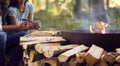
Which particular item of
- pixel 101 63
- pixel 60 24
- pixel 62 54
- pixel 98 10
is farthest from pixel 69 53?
pixel 60 24

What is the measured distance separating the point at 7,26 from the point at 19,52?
1.19 feet

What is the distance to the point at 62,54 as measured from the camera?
2727 mm

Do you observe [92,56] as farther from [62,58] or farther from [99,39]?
[99,39]

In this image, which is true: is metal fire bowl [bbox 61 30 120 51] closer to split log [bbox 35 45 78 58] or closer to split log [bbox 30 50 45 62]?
split log [bbox 35 45 78 58]

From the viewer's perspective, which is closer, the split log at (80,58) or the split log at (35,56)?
the split log at (80,58)

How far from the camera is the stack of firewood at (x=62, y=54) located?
8.67ft

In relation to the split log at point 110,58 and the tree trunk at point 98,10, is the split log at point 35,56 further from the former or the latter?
the tree trunk at point 98,10

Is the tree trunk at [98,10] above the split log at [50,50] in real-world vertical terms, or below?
above

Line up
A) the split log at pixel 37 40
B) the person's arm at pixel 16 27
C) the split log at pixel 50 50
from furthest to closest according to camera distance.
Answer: the person's arm at pixel 16 27 → the split log at pixel 37 40 → the split log at pixel 50 50

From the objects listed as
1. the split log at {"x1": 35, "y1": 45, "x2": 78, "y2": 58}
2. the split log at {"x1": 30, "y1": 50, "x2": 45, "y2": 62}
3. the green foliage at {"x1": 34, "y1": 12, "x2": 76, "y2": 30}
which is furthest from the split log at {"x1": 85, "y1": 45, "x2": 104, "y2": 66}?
the green foliage at {"x1": 34, "y1": 12, "x2": 76, "y2": 30}

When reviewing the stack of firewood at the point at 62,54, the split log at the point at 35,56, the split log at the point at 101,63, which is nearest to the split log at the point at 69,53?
the stack of firewood at the point at 62,54

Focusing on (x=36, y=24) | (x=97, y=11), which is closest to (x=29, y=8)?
(x=36, y=24)

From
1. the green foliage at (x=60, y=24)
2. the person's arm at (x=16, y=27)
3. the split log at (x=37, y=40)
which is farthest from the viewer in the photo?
the green foliage at (x=60, y=24)

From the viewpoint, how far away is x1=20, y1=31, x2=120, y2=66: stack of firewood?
8.67 ft
